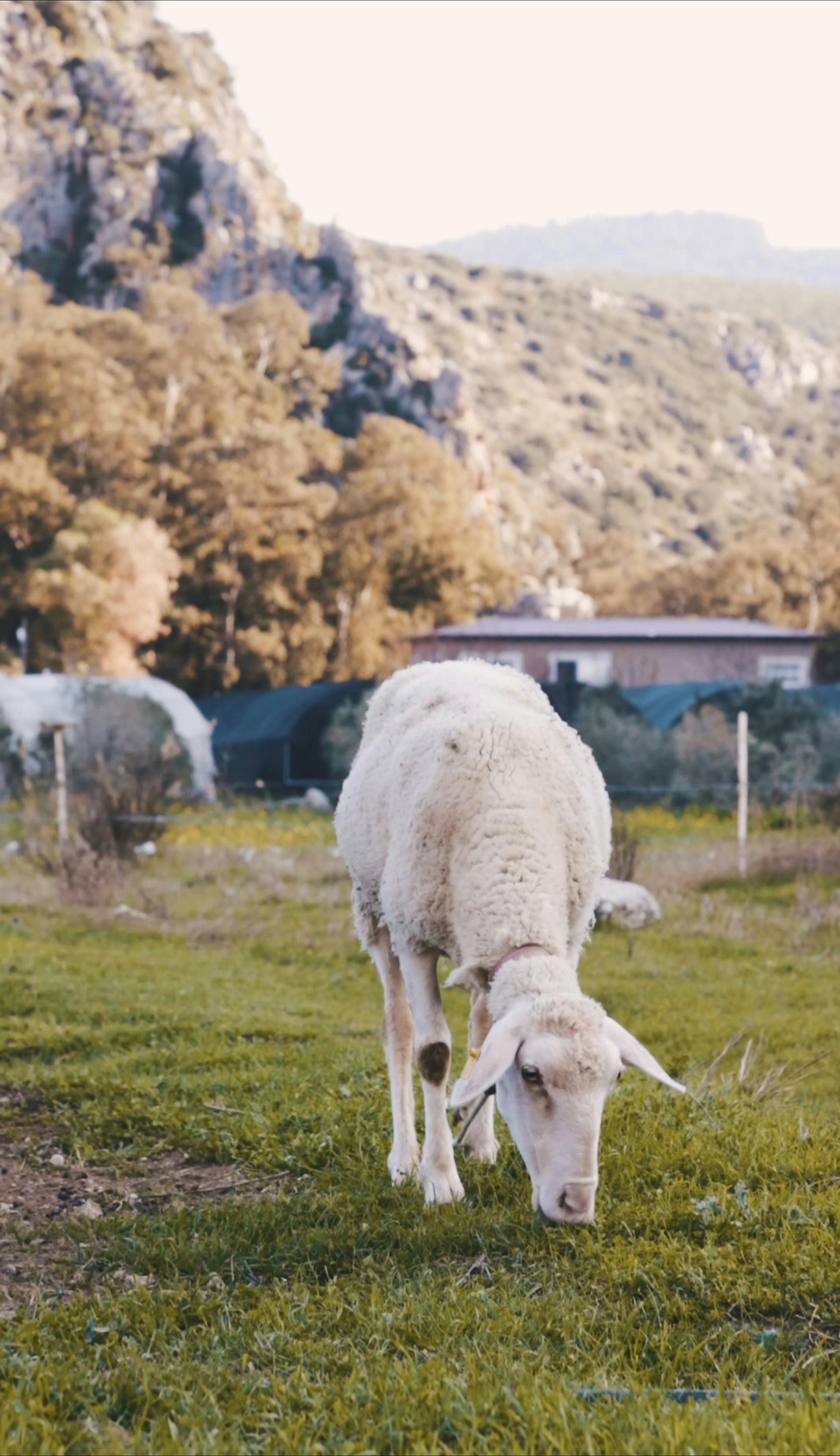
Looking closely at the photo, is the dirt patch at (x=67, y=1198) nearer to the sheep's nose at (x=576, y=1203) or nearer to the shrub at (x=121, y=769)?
the sheep's nose at (x=576, y=1203)

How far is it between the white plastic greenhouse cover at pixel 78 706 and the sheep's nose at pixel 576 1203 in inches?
835

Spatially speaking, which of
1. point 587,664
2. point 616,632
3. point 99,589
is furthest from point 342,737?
point 616,632

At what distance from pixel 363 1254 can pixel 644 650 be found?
4031cm

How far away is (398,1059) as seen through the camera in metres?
5.39

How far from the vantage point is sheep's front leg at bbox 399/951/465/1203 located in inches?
186

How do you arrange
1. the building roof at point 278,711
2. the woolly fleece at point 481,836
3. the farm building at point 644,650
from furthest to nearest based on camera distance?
the farm building at point 644,650 → the building roof at point 278,711 → the woolly fleece at point 481,836

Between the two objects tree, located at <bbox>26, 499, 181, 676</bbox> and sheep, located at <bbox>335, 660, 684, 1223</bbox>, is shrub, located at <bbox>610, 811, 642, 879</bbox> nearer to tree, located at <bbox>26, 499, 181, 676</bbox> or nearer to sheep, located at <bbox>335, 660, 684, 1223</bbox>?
sheep, located at <bbox>335, 660, 684, 1223</bbox>

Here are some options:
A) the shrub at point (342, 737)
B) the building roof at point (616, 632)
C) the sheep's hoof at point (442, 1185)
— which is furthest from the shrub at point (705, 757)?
the sheep's hoof at point (442, 1185)

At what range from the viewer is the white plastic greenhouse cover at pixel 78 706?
24.8m

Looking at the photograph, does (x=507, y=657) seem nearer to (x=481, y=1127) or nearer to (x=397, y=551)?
(x=397, y=551)

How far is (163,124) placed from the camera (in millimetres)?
78562

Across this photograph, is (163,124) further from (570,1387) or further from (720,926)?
(570,1387)

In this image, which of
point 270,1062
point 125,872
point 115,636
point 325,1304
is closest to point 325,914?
point 125,872

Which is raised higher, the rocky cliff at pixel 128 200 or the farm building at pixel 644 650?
the rocky cliff at pixel 128 200
